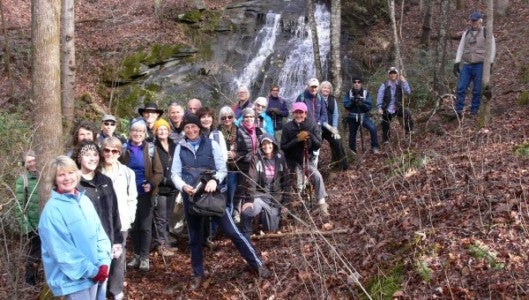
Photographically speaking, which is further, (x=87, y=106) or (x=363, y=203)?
(x=87, y=106)

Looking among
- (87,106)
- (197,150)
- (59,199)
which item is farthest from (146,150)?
(87,106)

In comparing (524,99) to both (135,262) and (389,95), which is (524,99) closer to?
(389,95)

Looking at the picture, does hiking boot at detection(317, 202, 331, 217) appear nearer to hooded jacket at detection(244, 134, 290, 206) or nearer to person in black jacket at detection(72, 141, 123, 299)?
hooded jacket at detection(244, 134, 290, 206)

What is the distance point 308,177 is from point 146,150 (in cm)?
223

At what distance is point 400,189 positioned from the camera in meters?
6.77

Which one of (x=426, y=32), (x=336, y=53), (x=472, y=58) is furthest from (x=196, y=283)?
(x=426, y=32)

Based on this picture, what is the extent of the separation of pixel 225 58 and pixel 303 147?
473 inches

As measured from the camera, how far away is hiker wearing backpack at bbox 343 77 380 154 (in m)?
9.68

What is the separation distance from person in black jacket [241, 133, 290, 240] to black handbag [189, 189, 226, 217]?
643 millimetres

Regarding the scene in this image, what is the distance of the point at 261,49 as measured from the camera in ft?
62.5

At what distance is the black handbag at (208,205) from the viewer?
18.3 feet

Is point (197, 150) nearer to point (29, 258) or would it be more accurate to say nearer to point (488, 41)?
point (29, 258)

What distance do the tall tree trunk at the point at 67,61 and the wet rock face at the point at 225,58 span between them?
4.47 metres

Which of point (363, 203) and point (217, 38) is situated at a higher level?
point (217, 38)
